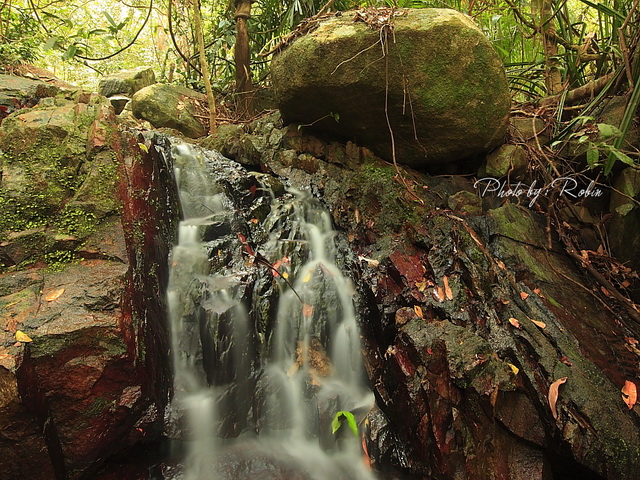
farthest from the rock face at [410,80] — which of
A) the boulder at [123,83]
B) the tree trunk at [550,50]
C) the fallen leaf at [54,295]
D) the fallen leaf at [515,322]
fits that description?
the boulder at [123,83]

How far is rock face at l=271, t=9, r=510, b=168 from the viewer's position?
3.54 metres

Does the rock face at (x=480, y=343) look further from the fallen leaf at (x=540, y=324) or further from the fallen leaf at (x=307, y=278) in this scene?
the fallen leaf at (x=307, y=278)

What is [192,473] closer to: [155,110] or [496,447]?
[496,447]

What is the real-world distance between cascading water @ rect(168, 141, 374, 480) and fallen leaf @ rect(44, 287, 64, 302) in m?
0.91

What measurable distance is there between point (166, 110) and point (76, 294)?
5523 millimetres


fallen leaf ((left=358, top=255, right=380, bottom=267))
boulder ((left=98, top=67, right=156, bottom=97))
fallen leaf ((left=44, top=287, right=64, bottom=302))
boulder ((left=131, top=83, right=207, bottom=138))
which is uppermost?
boulder ((left=98, top=67, right=156, bottom=97))

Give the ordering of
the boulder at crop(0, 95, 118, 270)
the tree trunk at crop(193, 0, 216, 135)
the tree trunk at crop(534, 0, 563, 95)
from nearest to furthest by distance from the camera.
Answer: the boulder at crop(0, 95, 118, 270) → the tree trunk at crop(534, 0, 563, 95) → the tree trunk at crop(193, 0, 216, 135)

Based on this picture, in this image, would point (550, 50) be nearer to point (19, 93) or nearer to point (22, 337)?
point (22, 337)

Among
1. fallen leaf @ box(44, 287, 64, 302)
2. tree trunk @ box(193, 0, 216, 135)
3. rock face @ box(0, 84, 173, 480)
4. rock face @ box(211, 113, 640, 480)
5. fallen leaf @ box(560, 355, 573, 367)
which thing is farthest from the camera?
tree trunk @ box(193, 0, 216, 135)

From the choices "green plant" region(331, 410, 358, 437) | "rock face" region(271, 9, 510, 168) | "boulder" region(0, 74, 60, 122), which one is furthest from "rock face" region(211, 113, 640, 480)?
"boulder" region(0, 74, 60, 122)

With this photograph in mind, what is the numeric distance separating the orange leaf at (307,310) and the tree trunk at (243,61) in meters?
5.11

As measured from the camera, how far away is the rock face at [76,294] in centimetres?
194

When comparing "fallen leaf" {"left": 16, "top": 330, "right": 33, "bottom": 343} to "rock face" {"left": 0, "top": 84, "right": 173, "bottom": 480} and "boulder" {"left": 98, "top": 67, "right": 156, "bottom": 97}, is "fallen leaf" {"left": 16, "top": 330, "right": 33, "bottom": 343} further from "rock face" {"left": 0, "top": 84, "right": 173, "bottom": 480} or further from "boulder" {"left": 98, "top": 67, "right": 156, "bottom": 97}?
"boulder" {"left": 98, "top": 67, "right": 156, "bottom": 97}

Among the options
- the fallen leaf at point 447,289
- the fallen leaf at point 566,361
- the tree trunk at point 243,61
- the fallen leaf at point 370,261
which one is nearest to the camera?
the fallen leaf at point 566,361
